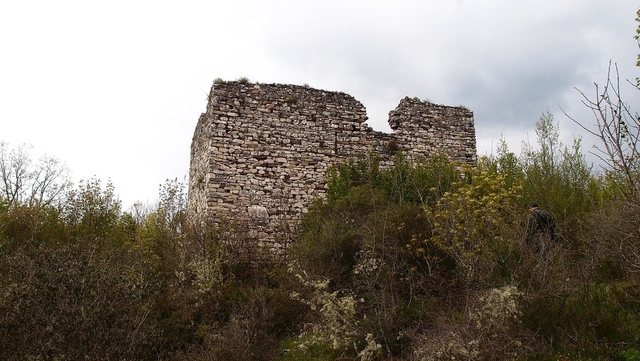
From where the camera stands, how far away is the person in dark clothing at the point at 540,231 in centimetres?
795

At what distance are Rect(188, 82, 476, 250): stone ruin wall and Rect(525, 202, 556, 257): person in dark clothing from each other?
4.62m

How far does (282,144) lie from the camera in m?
12.7

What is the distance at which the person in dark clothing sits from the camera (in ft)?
26.1

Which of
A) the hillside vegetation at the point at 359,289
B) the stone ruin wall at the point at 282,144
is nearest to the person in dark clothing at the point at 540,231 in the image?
the hillside vegetation at the point at 359,289

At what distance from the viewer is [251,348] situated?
A: 8352 mm

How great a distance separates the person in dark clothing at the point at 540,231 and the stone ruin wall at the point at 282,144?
4625mm

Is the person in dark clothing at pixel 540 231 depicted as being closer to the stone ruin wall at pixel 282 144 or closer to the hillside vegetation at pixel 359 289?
the hillside vegetation at pixel 359 289

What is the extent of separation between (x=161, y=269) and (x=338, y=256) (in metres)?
3.82

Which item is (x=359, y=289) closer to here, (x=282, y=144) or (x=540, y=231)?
(x=540, y=231)

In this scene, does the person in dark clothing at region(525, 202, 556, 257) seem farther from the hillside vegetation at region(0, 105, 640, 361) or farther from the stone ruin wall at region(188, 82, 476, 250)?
the stone ruin wall at region(188, 82, 476, 250)

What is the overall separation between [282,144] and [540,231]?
20.4 ft

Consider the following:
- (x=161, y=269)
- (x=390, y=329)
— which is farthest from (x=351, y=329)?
(x=161, y=269)

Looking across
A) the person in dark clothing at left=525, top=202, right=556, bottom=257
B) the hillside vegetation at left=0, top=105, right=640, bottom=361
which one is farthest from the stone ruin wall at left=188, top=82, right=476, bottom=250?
the person in dark clothing at left=525, top=202, right=556, bottom=257

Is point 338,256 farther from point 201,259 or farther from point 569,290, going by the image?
point 569,290
